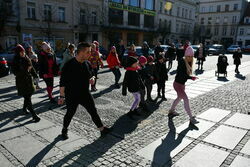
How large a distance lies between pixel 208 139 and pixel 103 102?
355 centimetres

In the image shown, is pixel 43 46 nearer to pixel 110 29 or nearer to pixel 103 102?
pixel 103 102

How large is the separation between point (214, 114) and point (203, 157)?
2.52 metres

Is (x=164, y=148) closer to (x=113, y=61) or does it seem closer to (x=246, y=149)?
(x=246, y=149)

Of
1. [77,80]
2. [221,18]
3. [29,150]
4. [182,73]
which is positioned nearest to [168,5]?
[221,18]

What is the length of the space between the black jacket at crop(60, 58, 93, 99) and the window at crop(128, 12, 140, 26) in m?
34.5

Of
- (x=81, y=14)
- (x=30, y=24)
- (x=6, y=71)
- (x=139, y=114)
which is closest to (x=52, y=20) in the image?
(x=30, y=24)

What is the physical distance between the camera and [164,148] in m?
4.10

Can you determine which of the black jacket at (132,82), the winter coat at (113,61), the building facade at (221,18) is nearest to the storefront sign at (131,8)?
the building facade at (221,18)

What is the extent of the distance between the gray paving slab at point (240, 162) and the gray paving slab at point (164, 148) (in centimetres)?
87

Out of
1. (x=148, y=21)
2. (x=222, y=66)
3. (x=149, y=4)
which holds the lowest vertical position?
(x=222, y=66)

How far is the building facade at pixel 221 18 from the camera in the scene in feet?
184

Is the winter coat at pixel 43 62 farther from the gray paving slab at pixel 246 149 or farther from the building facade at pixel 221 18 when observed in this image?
the building facade at pixel 221 18

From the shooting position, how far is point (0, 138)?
4.42 metres

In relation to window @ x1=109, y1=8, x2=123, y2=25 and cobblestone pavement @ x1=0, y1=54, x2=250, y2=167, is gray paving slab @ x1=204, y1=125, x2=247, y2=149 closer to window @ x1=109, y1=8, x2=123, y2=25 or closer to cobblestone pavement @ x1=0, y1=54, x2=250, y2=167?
cobblestone pavement @ x1=0, y1=54, x2=250, y2=167
